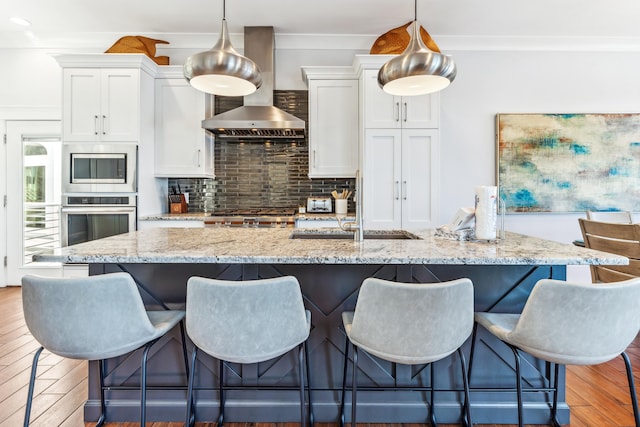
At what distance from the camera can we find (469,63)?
4066 millimetres

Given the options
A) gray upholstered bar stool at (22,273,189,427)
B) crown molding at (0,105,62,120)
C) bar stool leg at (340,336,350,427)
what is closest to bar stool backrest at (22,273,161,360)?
gray upholstered bar stool at (22,273,189,427)

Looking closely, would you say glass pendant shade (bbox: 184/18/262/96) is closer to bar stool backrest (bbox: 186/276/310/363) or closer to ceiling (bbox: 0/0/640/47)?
bar stool backrest (bbox: 186/276/310/363)

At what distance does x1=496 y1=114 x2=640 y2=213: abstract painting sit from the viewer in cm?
400

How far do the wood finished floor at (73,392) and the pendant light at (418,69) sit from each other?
1.80 meters

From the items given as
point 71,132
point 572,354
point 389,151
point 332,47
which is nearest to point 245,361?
point 572,354

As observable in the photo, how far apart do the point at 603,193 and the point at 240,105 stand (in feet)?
13.8

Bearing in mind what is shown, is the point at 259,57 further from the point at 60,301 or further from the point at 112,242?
the point at 60,301

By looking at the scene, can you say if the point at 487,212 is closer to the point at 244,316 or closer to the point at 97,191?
the point at 244,316

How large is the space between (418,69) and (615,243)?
1762mm

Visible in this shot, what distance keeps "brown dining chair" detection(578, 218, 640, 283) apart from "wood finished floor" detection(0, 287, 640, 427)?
0.63 m

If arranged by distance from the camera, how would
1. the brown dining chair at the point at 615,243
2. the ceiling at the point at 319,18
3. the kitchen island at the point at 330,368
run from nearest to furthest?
the kitchen island at the point at 330,368
the brown dining chair at the point at 615,243
the ceiling at the point at 319,18

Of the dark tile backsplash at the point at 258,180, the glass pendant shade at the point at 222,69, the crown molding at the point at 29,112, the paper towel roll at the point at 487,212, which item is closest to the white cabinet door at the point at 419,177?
the dark tile backsplash at the point at 258,180

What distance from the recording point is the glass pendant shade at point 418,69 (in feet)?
5.99

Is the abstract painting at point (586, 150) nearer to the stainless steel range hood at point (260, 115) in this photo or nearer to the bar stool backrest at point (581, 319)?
the stainless steel range hood at point (260, 115)
